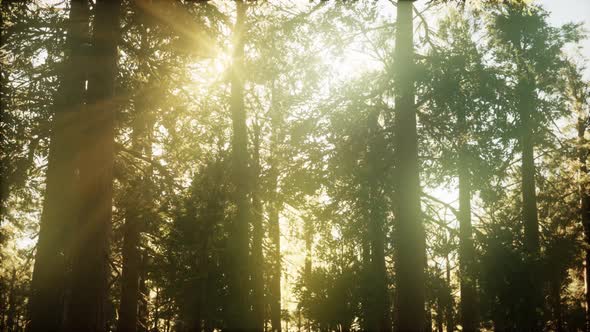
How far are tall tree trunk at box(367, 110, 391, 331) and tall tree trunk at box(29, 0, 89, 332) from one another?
6.91 m

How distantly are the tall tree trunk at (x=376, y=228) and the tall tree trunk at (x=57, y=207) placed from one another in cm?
691

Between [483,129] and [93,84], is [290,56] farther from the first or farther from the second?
[483,129]

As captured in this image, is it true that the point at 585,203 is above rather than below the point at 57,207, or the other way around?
above

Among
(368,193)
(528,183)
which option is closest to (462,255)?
(368,193)

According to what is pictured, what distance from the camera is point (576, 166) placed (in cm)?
1933

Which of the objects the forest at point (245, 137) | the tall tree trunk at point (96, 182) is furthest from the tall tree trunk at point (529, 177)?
the tall tree trunk at point (96, 182)

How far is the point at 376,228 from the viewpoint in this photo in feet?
41.3

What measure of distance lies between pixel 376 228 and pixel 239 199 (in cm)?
486

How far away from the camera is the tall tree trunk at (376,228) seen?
9702mm

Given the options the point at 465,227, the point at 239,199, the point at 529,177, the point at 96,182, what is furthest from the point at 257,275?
the point at 529,177

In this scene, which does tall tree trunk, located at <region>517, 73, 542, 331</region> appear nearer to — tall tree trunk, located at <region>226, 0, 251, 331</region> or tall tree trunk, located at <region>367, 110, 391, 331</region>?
tall tree trunk, located at <region>367, 110, 391, 331</region>

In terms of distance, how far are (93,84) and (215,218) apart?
180 inches

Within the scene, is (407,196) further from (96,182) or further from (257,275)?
(96,182)

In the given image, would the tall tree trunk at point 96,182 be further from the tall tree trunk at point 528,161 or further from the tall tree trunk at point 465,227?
the tall tree trunk at point 528,161
